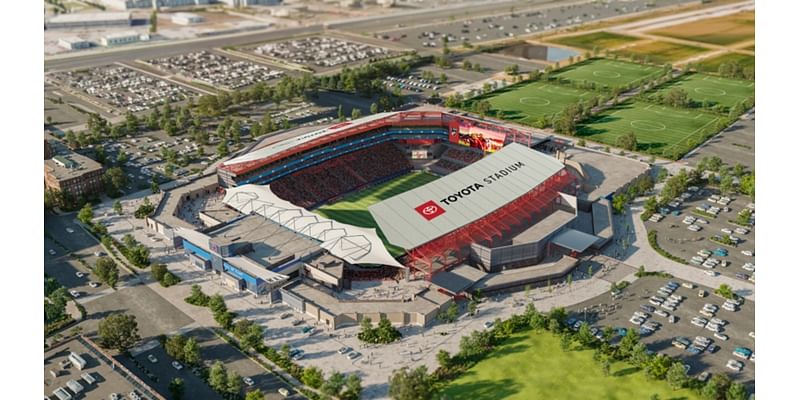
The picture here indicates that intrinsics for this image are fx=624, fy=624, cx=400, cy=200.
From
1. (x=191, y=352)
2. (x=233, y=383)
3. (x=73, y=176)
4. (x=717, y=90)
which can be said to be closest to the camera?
(x=233, y=383)

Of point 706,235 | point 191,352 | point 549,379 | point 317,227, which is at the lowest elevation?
point 549,379

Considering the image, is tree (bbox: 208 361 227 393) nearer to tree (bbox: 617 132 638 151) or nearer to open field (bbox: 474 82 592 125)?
tree (bbox: 617 132 638 151)

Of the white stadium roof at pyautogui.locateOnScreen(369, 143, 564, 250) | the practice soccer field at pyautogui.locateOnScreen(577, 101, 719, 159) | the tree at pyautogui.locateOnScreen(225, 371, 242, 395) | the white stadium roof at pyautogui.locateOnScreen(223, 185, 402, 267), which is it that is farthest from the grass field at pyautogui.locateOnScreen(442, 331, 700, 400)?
the practice soccer field at pyautogui.locateOnScreen(577, 101, 719, 159)

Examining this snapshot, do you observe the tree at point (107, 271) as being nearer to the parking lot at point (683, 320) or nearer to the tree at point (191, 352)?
the tree at point (191, 352)

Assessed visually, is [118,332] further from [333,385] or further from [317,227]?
[317,227]

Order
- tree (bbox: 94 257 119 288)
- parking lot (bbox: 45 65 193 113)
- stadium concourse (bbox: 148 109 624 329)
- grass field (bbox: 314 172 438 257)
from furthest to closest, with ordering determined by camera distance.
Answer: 1. parking lot (bbox: 45 65 193 113)
2. grass field (bbox: 314 172 438 257)
3. tree (bbox: 94 257 119 288)
4. stadium concourse (bbox: 148 109 624 329)

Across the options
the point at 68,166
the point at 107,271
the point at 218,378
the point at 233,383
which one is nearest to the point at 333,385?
the point at 233,383
